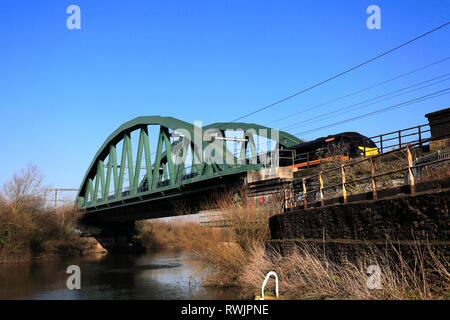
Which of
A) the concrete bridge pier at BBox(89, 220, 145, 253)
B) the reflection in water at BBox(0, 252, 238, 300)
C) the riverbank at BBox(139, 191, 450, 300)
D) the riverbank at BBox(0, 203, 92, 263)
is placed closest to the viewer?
the riverbank at BBox(139, 191, 450, 300)

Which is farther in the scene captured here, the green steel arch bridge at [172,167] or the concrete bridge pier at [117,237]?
the concrete bridge pier at [117,237]

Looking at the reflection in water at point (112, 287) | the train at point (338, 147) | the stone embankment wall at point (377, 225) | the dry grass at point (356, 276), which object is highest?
the train at point (338, 147)

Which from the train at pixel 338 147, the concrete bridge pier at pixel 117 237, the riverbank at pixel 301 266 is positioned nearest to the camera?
the riverbank at pixel 301 266

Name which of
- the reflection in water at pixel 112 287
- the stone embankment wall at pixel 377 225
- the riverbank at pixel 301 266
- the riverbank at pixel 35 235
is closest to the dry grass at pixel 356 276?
the riverbank at pixel 301 266

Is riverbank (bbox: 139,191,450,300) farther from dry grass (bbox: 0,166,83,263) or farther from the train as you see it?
dry grass (bbox: 0,166,83,263)

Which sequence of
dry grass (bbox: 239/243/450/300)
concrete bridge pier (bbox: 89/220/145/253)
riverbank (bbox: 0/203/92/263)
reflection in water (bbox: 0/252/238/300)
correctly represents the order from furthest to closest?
1. concrete bridge pier (bbox: 89/220/145/253)
2. riverbank (bbox: 0/203/92/263)
3. reflection in water (bbox: 0/252/238/300)
4. dry grass (bbox: 239/243/450/300)

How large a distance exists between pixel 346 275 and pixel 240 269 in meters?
8.70

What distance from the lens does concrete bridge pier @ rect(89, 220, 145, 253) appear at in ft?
206

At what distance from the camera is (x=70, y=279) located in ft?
93.9

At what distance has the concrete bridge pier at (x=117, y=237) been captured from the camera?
62750mm

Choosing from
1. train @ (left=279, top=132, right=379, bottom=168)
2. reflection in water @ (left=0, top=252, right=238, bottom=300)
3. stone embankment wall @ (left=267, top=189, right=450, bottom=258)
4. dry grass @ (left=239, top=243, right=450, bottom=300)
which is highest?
train @ (left=279, top=132, right=379, bottom=168)

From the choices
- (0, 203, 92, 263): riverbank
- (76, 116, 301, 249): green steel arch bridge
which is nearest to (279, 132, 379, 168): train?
(76, 116, 301, 249): green steel arch bridge

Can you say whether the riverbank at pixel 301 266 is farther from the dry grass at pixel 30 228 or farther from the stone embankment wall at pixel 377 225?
the dry grass at pixel 30 228
